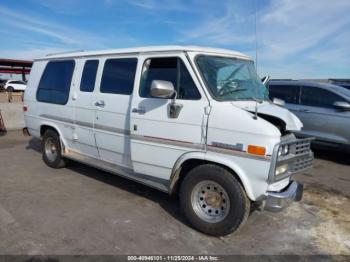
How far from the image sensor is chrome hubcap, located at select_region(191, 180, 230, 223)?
13.5 ft

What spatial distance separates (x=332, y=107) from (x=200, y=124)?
522 centimetres

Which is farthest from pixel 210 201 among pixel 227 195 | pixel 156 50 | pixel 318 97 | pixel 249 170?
pixel 318 97

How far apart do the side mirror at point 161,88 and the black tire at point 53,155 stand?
330 cm

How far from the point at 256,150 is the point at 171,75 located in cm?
154

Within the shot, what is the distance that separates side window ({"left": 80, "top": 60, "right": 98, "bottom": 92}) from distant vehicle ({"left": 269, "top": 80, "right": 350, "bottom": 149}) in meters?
4.77

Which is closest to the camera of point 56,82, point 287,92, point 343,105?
point 56,82

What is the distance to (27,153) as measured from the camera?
8.46m

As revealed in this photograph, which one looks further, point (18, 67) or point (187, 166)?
point (18, 67)

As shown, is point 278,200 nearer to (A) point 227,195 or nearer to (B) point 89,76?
(A) point 227,195

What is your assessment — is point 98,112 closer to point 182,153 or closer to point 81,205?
point 81,205

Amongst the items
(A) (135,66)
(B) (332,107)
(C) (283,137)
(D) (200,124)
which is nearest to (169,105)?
(D) (200,124)

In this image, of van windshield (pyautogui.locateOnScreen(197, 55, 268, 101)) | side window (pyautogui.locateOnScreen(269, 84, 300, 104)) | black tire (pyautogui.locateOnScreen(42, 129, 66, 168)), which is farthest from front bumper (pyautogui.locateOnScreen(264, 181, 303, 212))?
side window (pyautogui.locateOnScreen(269, 84, 300, 104))

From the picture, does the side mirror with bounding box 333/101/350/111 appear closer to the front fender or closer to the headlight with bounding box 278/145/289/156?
the headlight with bounding box 278/145/289/156

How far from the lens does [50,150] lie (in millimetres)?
7051
